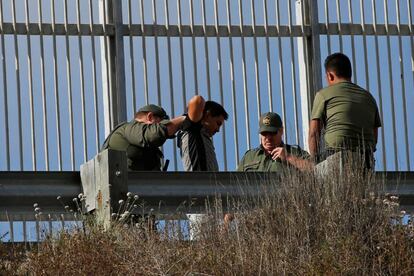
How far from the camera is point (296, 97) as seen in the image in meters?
15.5

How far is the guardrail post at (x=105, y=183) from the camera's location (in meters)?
10.5

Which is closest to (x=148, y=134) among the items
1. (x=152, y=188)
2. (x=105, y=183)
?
(x=152, y=188)

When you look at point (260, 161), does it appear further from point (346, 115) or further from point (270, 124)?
point (346, 115)

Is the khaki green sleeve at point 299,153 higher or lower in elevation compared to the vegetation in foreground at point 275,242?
higher

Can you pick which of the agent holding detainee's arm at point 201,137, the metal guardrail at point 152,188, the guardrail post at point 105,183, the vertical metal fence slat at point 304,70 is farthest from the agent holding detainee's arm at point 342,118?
the vertical metal fence slat at point 304,70

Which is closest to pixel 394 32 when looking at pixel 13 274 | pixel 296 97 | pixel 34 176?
pixel 296 97

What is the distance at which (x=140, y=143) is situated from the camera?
38.6 feet

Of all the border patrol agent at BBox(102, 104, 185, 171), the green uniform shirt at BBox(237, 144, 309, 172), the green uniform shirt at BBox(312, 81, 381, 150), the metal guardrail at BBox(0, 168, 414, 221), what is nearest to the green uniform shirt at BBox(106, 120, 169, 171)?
the border patrol agent at BBox(102, 104, 185, 171)

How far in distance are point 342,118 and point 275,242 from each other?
7.48ft

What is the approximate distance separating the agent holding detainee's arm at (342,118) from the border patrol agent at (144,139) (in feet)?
3.51

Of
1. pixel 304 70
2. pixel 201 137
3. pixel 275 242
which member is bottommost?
pixel 275 242

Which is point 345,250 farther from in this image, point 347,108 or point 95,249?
point 347,108

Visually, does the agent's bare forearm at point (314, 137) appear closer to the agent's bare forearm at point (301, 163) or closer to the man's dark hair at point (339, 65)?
the agent's bare forearm at point (301, 163)

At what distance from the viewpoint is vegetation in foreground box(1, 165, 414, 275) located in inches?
366
